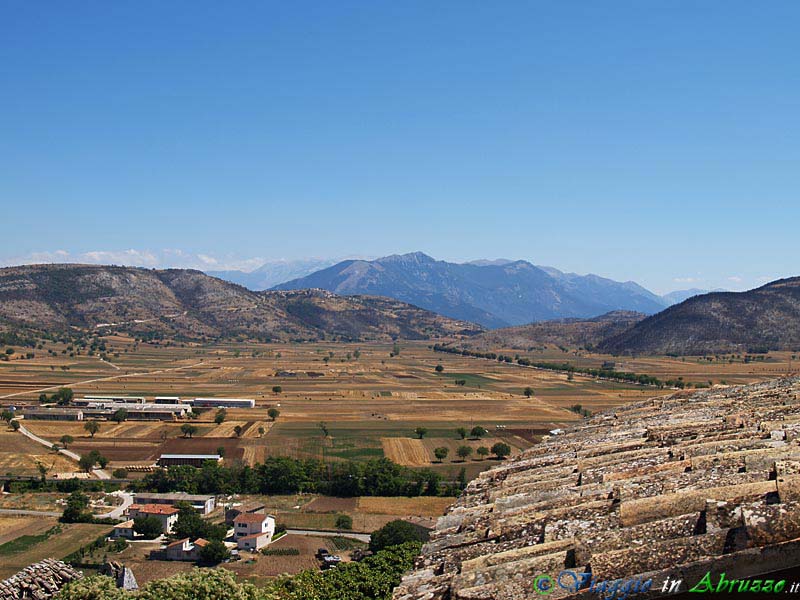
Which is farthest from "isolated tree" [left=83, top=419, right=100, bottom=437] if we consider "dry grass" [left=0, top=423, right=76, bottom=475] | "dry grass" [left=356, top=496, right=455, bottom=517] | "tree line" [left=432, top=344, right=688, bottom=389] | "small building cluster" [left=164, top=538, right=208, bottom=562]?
"tree line" [left=432, top=344, right=688, bottom=389]

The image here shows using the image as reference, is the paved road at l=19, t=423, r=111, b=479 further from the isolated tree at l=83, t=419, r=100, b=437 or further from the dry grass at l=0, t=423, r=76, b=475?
the isolated tree at l=83, t=419, r=100, b=437

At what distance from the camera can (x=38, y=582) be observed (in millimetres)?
19875

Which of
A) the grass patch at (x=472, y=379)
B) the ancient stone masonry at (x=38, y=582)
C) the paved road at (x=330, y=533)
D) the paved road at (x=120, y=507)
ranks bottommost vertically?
the paved road at (x=330, y=533)

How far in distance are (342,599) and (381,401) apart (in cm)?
9124

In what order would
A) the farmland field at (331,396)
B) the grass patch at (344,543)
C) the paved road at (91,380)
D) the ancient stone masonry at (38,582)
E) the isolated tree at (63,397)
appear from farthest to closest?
1. the paved road at (91,380)
2. the isolated tree at (63,397)
3. the farmland field at (331,396)
4. the grass patch at (344,543)
5. the ancient stone masonry at (38,582)

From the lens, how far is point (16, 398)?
10612cm

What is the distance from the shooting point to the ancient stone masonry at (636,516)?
5.15 m

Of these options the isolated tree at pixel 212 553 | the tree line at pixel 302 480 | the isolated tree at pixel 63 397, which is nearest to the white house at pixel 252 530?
the isolated tree at pixel 212 553

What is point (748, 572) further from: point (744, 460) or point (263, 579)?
point (263, 579)

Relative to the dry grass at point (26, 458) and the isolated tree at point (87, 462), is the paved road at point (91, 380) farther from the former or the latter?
the isolated tree at point (87, 462)

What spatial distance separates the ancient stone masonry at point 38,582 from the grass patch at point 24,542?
26953 mm

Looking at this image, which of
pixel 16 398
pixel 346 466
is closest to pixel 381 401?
pixel 346 466

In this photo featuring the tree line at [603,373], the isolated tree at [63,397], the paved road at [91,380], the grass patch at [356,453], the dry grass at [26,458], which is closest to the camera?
the dry grass at [26,458]

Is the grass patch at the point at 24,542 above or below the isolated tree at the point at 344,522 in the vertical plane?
above
